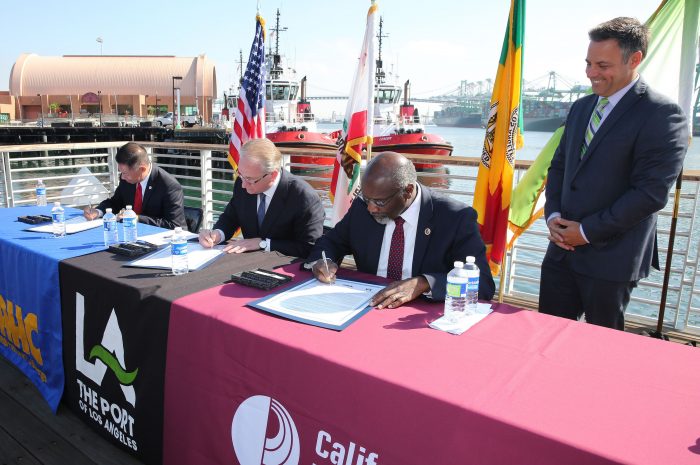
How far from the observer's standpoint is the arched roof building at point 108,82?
3822cm

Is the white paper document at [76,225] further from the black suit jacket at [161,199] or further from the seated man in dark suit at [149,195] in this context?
the black suit jacket at [161,199]

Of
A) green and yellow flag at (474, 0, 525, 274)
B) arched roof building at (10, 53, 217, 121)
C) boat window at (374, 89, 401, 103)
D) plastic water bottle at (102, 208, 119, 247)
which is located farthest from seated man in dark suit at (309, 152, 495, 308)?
arched roof building at (10, 53, 217, 121)

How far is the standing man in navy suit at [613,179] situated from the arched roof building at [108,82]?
39888 millimetres

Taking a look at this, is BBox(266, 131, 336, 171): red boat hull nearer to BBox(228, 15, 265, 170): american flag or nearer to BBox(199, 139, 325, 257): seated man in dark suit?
BBox(228, 15, 265, 170): american flag

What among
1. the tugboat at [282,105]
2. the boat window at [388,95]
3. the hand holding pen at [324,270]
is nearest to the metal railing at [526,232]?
the hand holding pen at [324,270]

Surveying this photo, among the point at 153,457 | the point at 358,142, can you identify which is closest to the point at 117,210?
the point at 358,142

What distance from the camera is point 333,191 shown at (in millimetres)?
3592

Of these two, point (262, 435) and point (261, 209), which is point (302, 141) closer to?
point (261, 209)

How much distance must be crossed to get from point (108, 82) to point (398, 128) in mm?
30363

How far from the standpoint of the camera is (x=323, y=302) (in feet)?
5.00

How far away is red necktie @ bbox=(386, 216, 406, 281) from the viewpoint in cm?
184

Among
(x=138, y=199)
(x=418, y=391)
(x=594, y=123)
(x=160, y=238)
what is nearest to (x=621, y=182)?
(x=594, y=123)

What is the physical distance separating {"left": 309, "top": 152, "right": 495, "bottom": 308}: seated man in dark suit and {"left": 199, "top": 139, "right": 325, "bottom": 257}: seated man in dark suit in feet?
1.46

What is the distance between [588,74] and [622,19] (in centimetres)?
20
